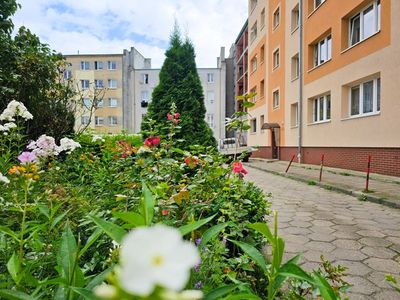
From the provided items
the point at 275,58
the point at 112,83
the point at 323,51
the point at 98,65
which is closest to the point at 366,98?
the point at 323,51

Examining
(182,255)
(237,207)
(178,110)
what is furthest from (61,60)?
(182,255)

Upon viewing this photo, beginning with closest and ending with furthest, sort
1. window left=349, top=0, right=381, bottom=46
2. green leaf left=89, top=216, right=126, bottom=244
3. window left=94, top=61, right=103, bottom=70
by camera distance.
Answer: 1. green leaf left=89, top=216, right=126, bottom=244
2. window left=349, top=0, right=381, bottom=46
3. window left=94, top=61, right=103, bottom=70

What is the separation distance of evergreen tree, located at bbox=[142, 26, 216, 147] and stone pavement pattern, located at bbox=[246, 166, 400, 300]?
6.46 feet

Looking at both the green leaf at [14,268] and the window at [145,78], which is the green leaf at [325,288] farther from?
the window at [145,78]

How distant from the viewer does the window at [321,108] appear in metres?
13.6

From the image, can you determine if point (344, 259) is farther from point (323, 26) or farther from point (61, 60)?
point (323, 26)

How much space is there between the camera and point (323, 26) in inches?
535

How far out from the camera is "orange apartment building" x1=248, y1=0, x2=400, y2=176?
934 cm

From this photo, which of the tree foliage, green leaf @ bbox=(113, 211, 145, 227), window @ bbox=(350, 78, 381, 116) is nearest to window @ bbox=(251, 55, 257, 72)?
window @ bbox=(350, 78, 381, 116)

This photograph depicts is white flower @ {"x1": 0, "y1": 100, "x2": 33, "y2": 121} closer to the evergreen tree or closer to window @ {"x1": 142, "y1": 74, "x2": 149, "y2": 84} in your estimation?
the evergreen tree

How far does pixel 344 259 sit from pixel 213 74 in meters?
39.2

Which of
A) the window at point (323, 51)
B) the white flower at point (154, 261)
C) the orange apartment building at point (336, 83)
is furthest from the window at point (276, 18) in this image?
the white flower at point (154, 261)

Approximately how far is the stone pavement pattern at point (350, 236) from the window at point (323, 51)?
29.5ft

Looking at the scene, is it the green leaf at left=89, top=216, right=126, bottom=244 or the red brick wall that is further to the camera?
the red brick wall
